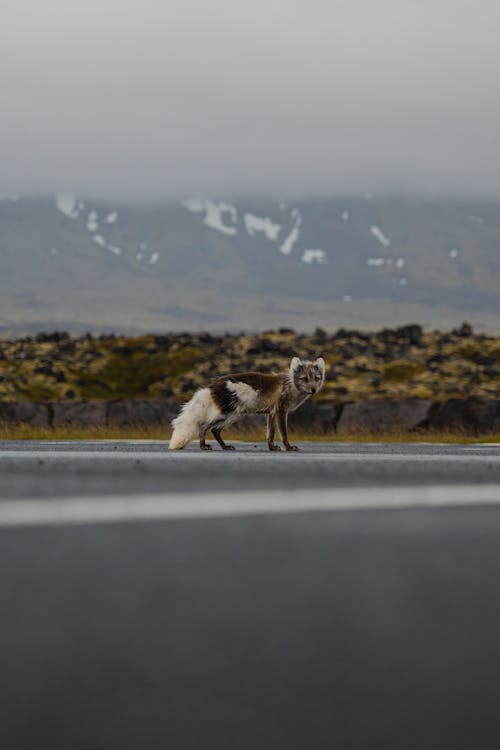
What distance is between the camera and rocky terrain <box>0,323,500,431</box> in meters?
29.5

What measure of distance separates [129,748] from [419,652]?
1001 millimetres

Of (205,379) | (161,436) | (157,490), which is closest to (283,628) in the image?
(157,490)

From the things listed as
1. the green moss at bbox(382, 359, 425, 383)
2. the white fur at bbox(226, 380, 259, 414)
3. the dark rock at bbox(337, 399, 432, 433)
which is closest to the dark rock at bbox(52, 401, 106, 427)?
the dark rock at bbox(337, 399, 432, 433)

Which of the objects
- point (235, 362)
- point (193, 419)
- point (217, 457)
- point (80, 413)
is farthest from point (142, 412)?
point (235, 362)

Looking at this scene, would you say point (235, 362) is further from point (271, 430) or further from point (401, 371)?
point (271, 430)

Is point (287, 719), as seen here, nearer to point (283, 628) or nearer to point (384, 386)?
point (283, 628)

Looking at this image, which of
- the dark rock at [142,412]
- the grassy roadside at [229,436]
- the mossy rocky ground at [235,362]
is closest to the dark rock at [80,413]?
the dark rock at [142,412]

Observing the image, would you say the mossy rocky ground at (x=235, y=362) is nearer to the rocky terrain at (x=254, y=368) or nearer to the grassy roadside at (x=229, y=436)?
the rocky terrain at (x=254, y=368)

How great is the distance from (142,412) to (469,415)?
24.2ft

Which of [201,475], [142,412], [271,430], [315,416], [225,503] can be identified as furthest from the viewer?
[142,412]

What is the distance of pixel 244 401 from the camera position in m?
14.6

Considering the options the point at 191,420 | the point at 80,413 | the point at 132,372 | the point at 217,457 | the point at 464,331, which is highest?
the point at 217,457

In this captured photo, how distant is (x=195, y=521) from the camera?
15.7ft

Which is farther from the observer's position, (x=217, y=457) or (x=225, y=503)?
(x=217, y=457)
